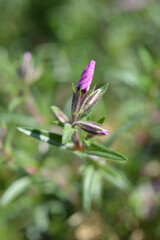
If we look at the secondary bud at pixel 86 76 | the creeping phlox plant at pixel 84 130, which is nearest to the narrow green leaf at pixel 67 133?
the creeping phlox plant at pixel 84 130

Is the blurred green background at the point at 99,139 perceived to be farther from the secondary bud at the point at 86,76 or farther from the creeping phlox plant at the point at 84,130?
the secondary bud at the point at 86,76

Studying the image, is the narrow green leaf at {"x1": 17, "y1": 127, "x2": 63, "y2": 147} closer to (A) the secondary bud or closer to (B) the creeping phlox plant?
(B) the creeping phlox plant

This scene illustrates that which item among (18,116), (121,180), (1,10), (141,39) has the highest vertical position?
(1,10)

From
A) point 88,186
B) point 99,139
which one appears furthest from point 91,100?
point 99,139

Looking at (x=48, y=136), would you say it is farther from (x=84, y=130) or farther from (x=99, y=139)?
(x=99, y=139)

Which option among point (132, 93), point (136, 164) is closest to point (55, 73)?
point (132, 93)

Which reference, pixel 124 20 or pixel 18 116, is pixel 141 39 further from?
pixel 18 116

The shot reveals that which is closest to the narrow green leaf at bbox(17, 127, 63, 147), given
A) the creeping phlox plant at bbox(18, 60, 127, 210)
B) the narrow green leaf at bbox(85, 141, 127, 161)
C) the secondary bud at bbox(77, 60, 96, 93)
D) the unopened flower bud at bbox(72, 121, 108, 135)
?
the creeping phlox plant at bbox(18, 60, 127, 210)

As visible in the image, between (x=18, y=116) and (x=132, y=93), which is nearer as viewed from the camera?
(x=18, y=116)
